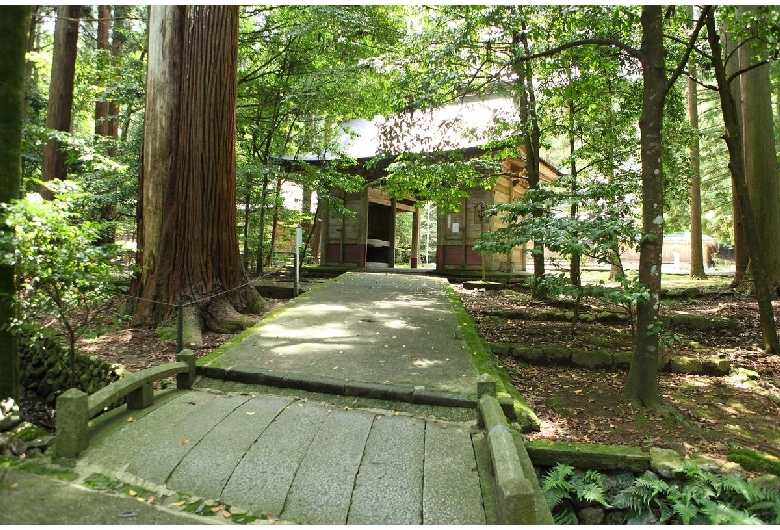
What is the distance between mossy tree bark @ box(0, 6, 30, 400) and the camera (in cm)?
360

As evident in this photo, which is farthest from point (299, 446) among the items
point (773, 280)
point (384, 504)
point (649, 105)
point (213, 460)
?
point (773, 280)

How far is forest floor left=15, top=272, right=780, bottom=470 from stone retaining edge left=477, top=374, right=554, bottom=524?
37.5 inches

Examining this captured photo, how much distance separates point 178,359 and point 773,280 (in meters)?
10.8

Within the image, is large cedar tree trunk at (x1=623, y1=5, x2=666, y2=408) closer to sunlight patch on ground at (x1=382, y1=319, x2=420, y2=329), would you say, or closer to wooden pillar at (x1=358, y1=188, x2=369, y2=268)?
sunlight patch on ground at (x1=382, y1=319, x2=420, y2=329)

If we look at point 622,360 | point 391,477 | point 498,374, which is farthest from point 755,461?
point 391,477

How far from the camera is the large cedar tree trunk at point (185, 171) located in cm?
635

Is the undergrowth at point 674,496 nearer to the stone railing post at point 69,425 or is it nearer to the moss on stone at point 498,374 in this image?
the moss on stone at point 498,374

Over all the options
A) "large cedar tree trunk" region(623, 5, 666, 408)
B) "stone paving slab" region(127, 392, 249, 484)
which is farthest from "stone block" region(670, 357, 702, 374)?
"stone paving slab" region(127, 392, 249, 484)

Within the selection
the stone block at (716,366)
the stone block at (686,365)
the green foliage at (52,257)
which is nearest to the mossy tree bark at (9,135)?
the green foliage at (52,257)

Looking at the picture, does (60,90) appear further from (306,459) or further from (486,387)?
(486,387)

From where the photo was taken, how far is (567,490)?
10.4 ft

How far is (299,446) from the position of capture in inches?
118

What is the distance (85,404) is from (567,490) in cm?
343

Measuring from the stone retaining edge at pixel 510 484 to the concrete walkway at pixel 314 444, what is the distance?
8.2 inches
